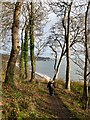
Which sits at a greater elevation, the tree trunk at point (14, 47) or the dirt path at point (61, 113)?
the tree trunk at point (14, 47)

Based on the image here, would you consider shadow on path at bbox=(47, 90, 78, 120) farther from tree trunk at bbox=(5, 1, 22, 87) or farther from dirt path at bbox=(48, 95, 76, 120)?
tree trunk at bbox=(5, 1, 22, 87)

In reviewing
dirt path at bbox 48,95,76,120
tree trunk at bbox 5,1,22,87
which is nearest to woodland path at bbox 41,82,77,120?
dirt path at bbox 48,95,76,120

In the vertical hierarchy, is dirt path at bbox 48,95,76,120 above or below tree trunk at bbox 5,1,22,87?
below

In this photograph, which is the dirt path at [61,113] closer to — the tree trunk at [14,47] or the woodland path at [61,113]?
the woodland path at [61,113]

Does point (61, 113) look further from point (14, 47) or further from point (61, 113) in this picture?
point (14, 47)

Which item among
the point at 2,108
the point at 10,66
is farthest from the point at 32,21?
the point at 2,108

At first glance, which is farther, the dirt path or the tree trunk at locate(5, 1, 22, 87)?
the tree trunk at locate(5, 1, 22, 87)

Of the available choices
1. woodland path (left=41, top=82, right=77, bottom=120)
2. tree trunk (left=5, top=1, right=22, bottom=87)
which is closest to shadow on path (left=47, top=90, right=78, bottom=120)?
woodland path (left=41, top=82, right=77, bottom=120)

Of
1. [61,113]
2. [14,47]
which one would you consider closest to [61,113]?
[61,113]

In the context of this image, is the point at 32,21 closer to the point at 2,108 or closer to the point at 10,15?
the point at 10,15

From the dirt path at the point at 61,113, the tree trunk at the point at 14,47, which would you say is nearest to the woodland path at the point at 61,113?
the dirt path at the point at 61,113

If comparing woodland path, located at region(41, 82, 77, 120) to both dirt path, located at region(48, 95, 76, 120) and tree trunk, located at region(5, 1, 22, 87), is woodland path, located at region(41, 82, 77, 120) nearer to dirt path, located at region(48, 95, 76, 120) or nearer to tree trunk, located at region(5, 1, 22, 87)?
dirt path, located at region(48, 95, 76, 120)

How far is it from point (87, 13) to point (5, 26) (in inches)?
215

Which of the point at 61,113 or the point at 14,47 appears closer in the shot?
the point at 14,47
